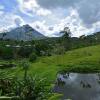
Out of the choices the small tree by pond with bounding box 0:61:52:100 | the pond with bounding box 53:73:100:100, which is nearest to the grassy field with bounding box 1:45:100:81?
the pond with bounding box 53:73:100:100

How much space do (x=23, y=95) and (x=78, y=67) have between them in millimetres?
97849

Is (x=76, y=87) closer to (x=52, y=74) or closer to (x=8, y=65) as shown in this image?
(x=52, y=74)

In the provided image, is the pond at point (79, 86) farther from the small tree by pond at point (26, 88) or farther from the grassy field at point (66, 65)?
the small tree by pond at point (26, 88)

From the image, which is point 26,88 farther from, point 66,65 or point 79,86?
point 66,65

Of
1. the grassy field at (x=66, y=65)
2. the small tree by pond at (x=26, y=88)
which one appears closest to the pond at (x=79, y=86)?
the grassy field at (x=66, y=65)

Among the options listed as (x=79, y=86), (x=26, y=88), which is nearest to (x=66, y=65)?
(x=79, y=86)

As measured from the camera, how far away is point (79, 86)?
8475 cm

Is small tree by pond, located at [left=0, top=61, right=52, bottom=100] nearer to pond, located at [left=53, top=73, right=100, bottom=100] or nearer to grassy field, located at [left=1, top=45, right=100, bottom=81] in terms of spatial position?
pond, located at [left=53, top=73, right=100, bottom=100]

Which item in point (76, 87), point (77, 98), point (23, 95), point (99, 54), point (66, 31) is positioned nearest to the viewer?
point (23, 95)

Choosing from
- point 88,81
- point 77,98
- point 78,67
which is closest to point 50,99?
point 77,98

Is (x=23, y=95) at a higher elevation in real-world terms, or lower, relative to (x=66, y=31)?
lower

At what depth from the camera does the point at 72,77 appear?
101188 mm

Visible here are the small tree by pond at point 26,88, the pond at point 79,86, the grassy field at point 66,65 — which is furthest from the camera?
the grassy field at point 66,65

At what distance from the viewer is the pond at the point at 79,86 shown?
68438mm
